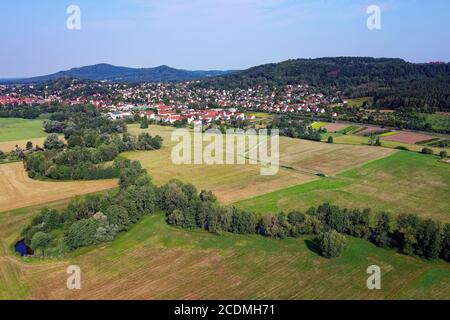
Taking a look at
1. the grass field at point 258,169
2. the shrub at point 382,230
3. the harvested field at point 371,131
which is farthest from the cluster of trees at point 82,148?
the harvested field at point 371,131

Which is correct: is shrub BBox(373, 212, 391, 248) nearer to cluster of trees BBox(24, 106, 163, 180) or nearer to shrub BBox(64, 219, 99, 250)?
shrub BBox(64, 219, 99, 250)

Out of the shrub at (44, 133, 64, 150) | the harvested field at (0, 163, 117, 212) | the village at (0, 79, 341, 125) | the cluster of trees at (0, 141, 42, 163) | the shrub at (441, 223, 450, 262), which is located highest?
the village at (0, 79, 341, 125)

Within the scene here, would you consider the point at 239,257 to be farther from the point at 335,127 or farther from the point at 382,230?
the point at 335,127

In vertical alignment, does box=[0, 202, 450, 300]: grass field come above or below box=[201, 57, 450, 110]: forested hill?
below

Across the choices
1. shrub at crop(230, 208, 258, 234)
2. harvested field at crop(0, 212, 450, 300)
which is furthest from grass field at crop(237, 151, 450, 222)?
harvested field at crop(0, 212, 450, 300)

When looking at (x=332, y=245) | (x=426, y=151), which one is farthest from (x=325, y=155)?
(x=332, y=245)
